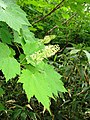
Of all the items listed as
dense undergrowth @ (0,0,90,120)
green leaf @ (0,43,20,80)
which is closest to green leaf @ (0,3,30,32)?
green leaf @ (0,43,20,80)

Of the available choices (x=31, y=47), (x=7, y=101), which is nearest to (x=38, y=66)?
(x=31, y=47)

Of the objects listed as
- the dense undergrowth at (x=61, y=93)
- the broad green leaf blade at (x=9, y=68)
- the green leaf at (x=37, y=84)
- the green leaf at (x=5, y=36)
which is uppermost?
the dense undergrowth at (x=61, y=93)

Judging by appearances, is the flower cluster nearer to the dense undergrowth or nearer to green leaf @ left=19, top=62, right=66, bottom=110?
green leaf @ left=19, top=62, right=66, bottom=110

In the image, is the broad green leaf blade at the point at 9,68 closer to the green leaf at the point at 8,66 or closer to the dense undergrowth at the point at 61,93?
the green leaf at the point at 8,66

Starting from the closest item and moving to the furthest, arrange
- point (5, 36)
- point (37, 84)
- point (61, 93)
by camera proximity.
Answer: point (37, 84) < point (5, 36) < point (61, 93)

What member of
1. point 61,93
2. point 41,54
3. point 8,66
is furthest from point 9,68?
point 61,93

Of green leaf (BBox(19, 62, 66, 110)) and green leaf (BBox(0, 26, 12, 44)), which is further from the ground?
green leaf (BBox(0, 26, 12, 44))

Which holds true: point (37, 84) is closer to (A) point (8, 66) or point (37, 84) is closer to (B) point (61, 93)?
(A) point (8, 66)

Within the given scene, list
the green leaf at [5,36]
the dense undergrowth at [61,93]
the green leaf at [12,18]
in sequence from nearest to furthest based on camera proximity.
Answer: the green leaf at [12,18] → the green leaf at [5,36] → the dense undergrowth at [61,93]

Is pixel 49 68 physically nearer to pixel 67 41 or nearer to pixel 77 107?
pixel 77 107

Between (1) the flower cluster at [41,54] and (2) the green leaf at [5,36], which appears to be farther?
(2) the green leaf at [5,36]

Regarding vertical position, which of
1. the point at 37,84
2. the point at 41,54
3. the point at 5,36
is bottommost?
the point at 37,84

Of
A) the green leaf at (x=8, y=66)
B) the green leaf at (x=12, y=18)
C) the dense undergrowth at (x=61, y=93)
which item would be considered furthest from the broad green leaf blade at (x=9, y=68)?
the dense undergrowth at (x=61, y=93)
